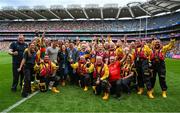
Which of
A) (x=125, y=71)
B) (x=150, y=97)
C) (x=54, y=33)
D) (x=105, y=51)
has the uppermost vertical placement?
(x=54, y=33)

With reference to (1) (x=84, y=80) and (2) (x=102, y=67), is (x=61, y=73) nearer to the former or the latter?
(1) (x=84, y=80)

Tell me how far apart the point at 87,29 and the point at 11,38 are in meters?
23.7

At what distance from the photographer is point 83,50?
11531 millimetres

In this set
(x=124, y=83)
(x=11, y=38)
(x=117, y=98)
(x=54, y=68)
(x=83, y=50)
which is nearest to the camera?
(x=117, y=98)

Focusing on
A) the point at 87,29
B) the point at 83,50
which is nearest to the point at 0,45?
the point at 87,29

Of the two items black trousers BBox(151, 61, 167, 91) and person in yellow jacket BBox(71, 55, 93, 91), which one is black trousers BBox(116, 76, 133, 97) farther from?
person in yellow jacket BBox(71, 55, 93, 91)

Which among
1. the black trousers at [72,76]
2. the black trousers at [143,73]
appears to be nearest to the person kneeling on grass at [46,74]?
the black trousers at [72,76]

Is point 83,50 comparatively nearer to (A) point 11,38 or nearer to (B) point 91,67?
(B) point 91,67

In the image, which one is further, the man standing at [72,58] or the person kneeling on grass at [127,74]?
the man standing at [72,58]

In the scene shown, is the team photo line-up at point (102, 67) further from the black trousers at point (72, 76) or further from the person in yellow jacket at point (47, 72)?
the black trousers at point (72, 76)

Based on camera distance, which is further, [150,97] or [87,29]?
[87,29]

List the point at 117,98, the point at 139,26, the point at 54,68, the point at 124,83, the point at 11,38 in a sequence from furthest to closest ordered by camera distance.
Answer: the point at 11,38 → the point at 139,26 → the point at 54,68 → the point at 124,83 → the point at 117,98

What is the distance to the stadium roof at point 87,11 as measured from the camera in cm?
5850

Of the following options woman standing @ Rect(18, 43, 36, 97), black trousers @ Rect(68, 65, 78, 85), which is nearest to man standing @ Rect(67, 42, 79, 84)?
black trousers @ Rect(68, 65, 78, 85)
